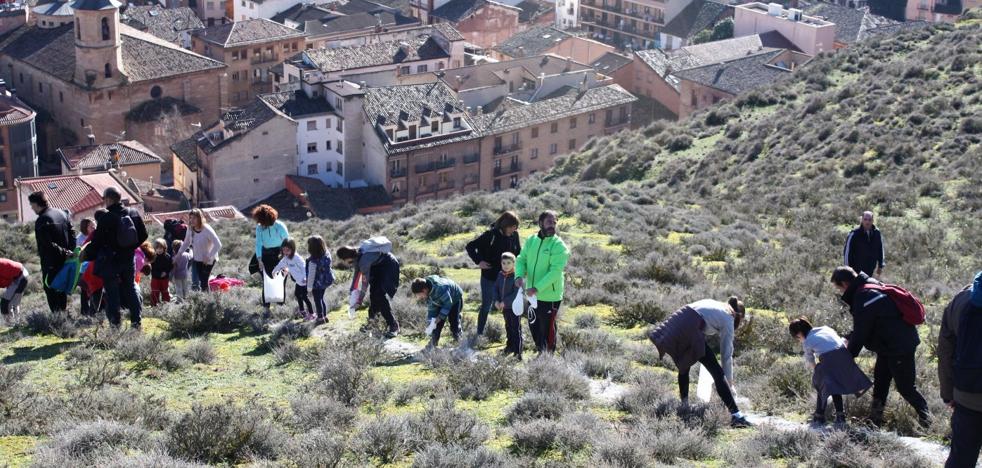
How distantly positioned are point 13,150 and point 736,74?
38.7 m

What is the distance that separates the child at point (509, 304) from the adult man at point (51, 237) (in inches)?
218

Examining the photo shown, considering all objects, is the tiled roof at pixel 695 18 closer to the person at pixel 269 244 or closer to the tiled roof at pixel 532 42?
the tiled roof at pixel 532 42

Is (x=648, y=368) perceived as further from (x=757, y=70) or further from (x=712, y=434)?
(x=757, y=70)

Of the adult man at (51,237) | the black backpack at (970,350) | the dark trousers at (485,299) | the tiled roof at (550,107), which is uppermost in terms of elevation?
the black backpack at (970,350)

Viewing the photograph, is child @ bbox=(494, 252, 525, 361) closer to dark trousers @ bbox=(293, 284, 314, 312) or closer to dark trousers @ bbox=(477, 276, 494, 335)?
dark trousers @ bbox=(477, 276, 494, 335)

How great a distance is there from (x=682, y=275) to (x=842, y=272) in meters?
8.94

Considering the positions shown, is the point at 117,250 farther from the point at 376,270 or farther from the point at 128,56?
the point at 128,56

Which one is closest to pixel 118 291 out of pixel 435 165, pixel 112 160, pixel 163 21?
pixel 435 165

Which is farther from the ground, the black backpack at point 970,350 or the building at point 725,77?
the black backpack at point 970,350

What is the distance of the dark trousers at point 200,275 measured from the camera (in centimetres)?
1780

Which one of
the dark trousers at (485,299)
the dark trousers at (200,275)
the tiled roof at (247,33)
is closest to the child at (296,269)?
the dark trousers at (200,275)

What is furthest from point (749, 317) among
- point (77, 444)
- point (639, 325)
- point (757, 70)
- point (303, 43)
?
point (303, 43)

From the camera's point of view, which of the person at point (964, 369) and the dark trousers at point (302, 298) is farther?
the dark trousers at point (302, 298)

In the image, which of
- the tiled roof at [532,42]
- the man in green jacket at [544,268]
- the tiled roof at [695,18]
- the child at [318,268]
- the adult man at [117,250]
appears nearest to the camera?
the man in green jacket at [544,268]
